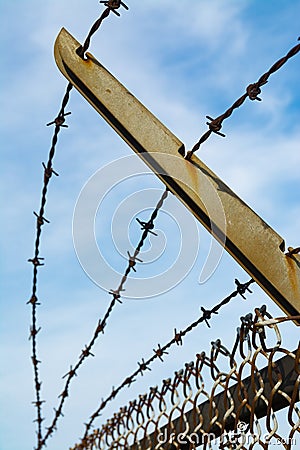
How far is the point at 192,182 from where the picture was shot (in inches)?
44.3

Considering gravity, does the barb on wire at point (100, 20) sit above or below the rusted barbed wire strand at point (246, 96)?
above

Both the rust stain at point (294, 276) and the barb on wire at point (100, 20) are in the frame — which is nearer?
the rust stain at point (294, 276)

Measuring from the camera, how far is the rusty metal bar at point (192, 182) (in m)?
1.06

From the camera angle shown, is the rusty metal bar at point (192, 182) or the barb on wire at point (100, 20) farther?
the barb on wire at point (100, 20)

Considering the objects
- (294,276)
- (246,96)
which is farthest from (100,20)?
(294,276)

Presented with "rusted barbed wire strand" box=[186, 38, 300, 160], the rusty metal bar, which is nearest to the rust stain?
the rusty metal bar

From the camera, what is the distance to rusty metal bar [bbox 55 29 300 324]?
1062mm

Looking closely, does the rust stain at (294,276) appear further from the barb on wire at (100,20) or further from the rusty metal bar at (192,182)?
the barb on wire at (100,20)

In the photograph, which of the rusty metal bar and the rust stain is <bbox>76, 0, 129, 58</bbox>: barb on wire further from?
the rust stain

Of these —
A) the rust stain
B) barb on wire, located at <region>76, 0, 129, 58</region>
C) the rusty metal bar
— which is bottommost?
the rust stain

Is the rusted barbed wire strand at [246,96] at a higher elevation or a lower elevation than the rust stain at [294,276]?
higher

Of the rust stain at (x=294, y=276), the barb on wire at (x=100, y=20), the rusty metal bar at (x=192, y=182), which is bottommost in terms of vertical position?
the rust stain at (x=294, y=276)

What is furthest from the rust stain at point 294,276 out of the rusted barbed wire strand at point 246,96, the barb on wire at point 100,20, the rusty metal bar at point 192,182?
the barb on wire at point 100,20

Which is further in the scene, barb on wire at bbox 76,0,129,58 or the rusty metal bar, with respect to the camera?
barb on wire at bbox 76,0,129,58
